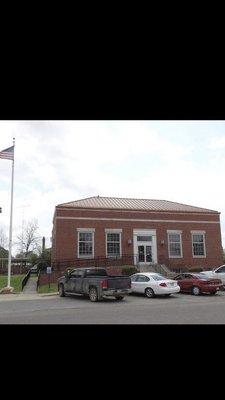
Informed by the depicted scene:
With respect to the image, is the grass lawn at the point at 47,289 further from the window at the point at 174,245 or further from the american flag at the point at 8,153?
the window at the point at 174,245

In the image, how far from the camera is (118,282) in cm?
1977

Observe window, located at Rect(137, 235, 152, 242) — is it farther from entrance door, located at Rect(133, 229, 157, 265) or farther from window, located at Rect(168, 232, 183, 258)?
window, located at Rect(168, 232, 183, 258)

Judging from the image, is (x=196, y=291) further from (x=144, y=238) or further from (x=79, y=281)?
(x=144, y=238)

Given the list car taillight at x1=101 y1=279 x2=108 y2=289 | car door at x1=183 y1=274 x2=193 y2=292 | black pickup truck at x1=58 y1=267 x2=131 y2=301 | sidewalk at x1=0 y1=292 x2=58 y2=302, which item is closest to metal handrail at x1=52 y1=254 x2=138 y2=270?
sidewalk at x1=0 y1=292 x2=58 y2=302

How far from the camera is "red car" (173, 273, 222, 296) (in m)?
22.5

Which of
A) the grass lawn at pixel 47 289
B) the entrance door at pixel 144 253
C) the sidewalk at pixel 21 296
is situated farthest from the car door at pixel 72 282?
the entrance door at pixel 144 253

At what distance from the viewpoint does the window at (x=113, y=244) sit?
35528 mm

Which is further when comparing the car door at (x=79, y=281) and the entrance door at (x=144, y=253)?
the entrance door at (x=144, y=253)

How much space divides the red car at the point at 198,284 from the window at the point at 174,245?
44.0 ft

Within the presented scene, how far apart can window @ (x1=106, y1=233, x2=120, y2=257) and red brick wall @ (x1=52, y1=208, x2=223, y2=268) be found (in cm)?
44

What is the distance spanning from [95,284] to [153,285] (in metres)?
3.55
